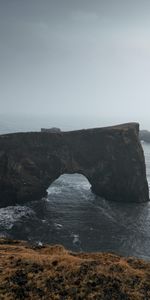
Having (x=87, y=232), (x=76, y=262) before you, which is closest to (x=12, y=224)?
(x=87, y=232)

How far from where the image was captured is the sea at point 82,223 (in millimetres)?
72250

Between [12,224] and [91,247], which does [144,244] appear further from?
[12,224]

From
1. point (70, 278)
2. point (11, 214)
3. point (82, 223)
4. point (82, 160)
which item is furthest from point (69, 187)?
point (70, 278)

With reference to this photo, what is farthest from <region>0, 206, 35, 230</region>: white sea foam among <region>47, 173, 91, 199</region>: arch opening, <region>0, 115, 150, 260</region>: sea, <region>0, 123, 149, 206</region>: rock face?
<region>47, 173, 91, 199</region>: arch opening

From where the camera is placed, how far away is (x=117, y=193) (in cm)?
10719

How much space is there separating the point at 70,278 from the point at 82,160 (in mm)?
79627

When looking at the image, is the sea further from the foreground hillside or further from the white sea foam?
the foreground hillside

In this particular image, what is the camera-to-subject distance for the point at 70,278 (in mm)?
31953

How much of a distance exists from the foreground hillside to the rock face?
214ft

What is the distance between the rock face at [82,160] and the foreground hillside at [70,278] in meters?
65.1

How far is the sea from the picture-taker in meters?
72.2

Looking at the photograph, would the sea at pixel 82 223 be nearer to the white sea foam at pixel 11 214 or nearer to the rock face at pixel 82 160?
the white sea foam at pixel 11 214

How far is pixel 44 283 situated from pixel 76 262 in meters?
5.12

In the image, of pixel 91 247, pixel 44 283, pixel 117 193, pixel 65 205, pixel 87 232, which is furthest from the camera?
pixel 117 193
